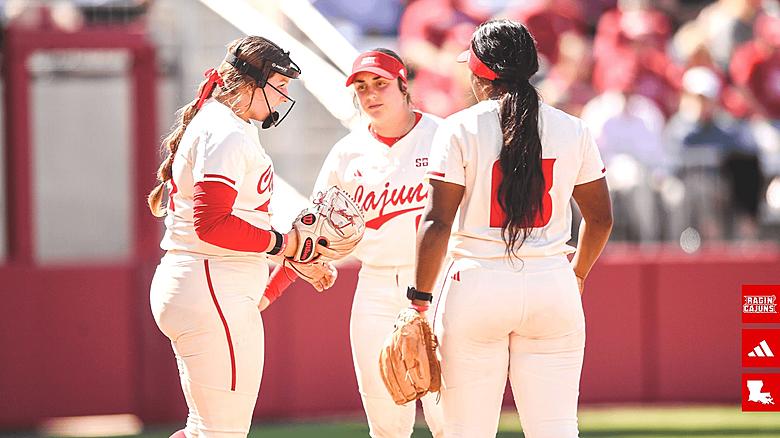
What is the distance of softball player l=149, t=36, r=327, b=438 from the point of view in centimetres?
523

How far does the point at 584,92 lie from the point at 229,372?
750cm

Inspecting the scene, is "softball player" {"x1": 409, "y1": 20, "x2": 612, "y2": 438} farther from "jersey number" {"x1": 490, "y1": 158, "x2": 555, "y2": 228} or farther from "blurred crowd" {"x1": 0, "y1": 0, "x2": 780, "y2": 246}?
"blurred crowd" {"x1": 0, "y1": 0, "x2": 780, "y2": 246}

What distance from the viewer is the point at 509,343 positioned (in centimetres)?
512

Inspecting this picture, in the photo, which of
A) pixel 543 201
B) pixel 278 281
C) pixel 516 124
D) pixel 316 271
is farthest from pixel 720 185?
pixel 516 124

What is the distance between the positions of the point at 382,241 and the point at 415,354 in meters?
1.29

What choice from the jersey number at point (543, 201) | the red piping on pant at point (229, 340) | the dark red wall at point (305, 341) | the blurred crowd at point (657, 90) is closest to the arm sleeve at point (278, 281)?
the red piping on pant at point (229, 340)

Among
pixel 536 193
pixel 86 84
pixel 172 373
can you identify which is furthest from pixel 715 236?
pixel 536 193

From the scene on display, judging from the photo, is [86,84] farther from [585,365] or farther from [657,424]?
[657,424]

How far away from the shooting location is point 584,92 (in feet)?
40.1

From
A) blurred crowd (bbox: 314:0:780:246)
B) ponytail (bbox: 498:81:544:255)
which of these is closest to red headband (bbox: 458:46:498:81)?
ponytail (bbox: 498:81:544:255)

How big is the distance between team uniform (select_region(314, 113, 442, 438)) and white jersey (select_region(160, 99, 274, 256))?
2.97 ft

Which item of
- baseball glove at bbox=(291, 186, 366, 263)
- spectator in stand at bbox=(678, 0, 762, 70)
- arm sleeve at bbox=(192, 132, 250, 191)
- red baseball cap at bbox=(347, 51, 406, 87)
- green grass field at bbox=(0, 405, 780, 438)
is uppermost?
spectator in stand at bbox=(678, 0, 762, 70)

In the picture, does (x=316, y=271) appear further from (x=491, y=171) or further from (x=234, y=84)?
(x=491, y=171)

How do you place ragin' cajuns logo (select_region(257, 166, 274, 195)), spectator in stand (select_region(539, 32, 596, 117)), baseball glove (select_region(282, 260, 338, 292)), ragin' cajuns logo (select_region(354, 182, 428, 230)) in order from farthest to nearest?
spectator in stand (select_region(539, 32, 596, 117))
ragin' cajuns logo (select_region(354, 182, 428, 230))
baseball glove (select_region(282, 260, 338, 292))
ragin' cajuns logo (select_region(257, 166, 274, 195))
